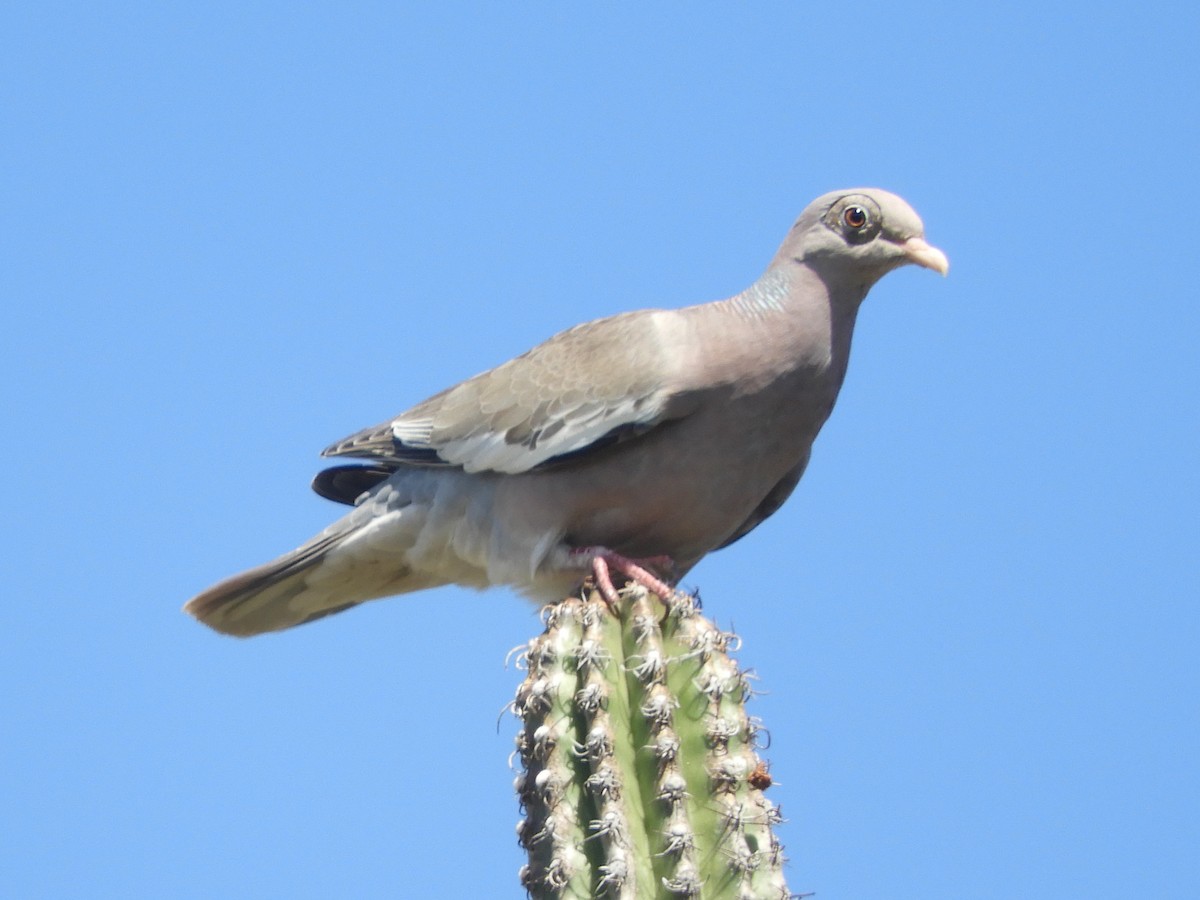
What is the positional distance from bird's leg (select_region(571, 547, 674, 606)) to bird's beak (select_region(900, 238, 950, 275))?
1263mm

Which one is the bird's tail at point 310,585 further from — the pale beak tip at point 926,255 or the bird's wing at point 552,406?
the pale beak tip at point 926,255

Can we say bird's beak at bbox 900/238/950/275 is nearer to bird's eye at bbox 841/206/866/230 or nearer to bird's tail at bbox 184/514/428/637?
bird's eye at bbox 841/206/866/230

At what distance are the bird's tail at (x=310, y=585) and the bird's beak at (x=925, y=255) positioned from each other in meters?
2.09

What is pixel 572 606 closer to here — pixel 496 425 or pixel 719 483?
pixel 719 483

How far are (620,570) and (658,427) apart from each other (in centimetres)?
55

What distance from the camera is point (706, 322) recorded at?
197 inches

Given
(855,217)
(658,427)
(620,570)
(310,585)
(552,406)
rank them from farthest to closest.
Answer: (310,585) → (552,406) → (855,217) → (658,427) → (620,570)

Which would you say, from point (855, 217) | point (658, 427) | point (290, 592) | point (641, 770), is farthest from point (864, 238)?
point (290, 592)

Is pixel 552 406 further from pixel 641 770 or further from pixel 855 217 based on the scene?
pixel 641 770

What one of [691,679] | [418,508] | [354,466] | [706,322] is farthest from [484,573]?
[691,679]

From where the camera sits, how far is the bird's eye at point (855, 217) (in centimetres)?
505

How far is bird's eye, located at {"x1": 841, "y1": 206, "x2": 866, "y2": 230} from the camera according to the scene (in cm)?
505

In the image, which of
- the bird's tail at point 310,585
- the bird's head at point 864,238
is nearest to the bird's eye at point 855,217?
the bird's head at point 864,238

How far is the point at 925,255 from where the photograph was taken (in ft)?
16.4
